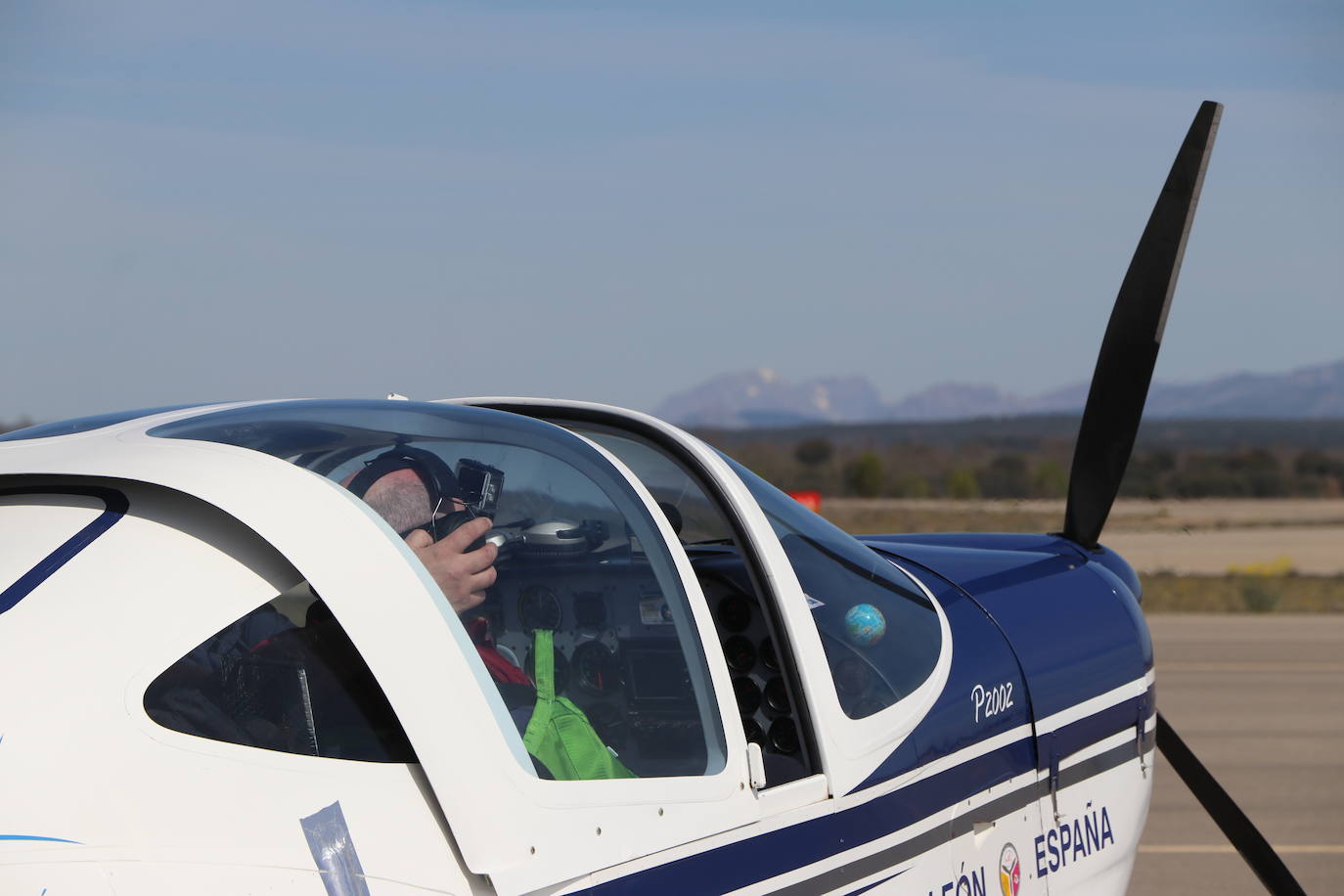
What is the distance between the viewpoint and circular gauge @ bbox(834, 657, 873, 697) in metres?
2.82

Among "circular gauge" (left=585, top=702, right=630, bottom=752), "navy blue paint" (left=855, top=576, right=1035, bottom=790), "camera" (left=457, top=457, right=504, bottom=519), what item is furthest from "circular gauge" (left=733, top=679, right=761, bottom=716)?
"camera" (left=457, top=457, right=504, bottom=519)

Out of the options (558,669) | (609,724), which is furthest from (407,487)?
(609,724)

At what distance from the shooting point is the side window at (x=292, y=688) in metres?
1.85

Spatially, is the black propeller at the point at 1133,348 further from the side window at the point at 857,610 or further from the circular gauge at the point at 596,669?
the circular gauge at the point at 596,669

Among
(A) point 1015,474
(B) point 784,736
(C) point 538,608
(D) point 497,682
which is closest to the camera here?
(D) point 497,682

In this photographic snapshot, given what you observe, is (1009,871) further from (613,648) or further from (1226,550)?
(1226,550)

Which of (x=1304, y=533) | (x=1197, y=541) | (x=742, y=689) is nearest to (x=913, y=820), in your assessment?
(x=742, y=689)

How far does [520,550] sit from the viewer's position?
2.40 meters

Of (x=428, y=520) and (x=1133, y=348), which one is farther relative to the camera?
(x=1133, y=348)

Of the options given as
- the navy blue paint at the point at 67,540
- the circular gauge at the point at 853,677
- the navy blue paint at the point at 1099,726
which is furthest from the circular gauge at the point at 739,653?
the navy blue paint at the point at 67,540

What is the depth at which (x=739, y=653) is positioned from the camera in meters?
3.27

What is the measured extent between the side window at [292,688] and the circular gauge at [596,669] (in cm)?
53

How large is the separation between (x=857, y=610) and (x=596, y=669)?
0.83 m

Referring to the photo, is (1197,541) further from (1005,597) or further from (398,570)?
(398,570)
